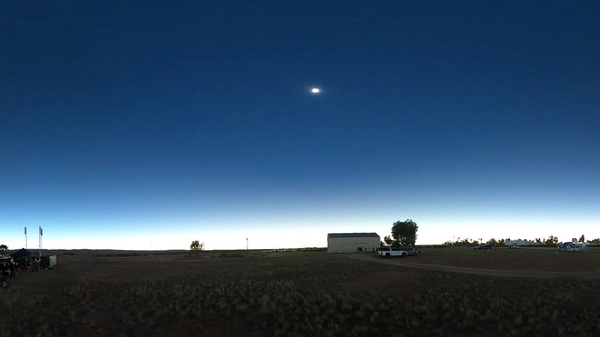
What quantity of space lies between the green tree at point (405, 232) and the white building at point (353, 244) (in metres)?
14.8

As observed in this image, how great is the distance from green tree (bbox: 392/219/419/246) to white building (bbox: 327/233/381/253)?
14.8m

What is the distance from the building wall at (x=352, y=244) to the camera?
97.5 m

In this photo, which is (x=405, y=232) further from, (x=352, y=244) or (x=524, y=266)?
(x=524, y=266)

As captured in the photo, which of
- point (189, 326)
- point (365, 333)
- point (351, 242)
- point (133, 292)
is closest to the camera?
point (365, 333)

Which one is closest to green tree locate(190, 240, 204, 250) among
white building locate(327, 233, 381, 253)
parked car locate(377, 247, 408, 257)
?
white building locate(327, 233, 381, 253)

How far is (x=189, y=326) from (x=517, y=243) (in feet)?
433

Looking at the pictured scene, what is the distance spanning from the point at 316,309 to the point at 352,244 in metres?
80.5

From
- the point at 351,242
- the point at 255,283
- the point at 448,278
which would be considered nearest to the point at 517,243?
the point at 351,242

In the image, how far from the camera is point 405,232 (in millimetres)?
110500

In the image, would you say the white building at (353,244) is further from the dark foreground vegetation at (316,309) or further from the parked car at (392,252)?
Result: the dark foreground vegetation at (316,309)

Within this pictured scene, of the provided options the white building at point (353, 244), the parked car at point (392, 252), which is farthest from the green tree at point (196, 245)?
the parked car at point (392, 252)

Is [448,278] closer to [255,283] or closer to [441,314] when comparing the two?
[441,314]

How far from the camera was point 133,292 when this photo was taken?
25906 mm

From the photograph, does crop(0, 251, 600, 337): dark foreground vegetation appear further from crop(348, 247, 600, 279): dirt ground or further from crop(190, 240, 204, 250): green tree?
crop(190, 240, 204, 250): green tree
